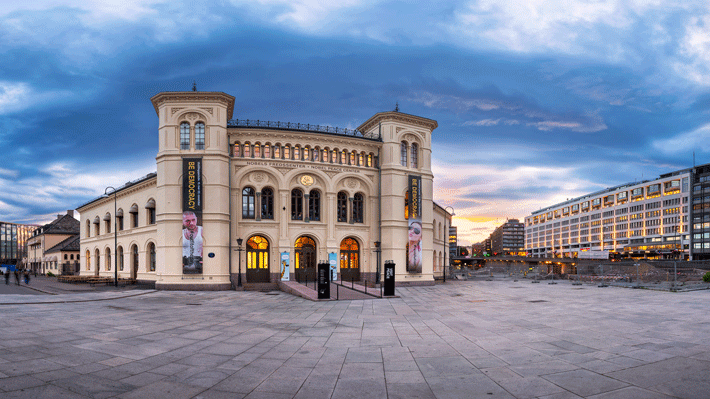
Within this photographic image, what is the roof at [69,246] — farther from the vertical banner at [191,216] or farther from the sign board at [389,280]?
the sign board at [389,280]

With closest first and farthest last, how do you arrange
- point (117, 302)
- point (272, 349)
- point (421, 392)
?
point (421, 392) → point (272, 349) → point (117, 302)

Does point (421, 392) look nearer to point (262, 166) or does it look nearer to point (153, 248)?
point (262, 166)

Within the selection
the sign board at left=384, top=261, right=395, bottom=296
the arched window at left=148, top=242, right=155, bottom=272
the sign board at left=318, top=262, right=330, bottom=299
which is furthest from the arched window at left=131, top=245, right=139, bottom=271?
the sign board at left=384, top=261, right=395, bottom=296

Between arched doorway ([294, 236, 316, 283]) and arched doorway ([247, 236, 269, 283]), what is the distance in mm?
2578

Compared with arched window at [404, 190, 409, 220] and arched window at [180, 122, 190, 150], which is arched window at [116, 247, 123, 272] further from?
arched window at [404, 190, 409, 220]

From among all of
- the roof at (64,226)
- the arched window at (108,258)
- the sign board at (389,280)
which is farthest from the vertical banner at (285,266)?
the roof at (64,226)

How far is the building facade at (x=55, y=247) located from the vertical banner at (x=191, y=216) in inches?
1799

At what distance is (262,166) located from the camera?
1403 inches

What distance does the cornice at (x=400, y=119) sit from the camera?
126 ft

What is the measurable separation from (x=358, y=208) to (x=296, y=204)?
18.8ft

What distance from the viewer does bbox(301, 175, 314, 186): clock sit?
1452 inches

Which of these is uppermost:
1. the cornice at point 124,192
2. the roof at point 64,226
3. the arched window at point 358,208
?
the cornice at point 124,192

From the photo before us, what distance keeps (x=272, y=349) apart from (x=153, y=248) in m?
30.5

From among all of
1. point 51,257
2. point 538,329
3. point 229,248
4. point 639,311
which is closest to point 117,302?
point 229,248
